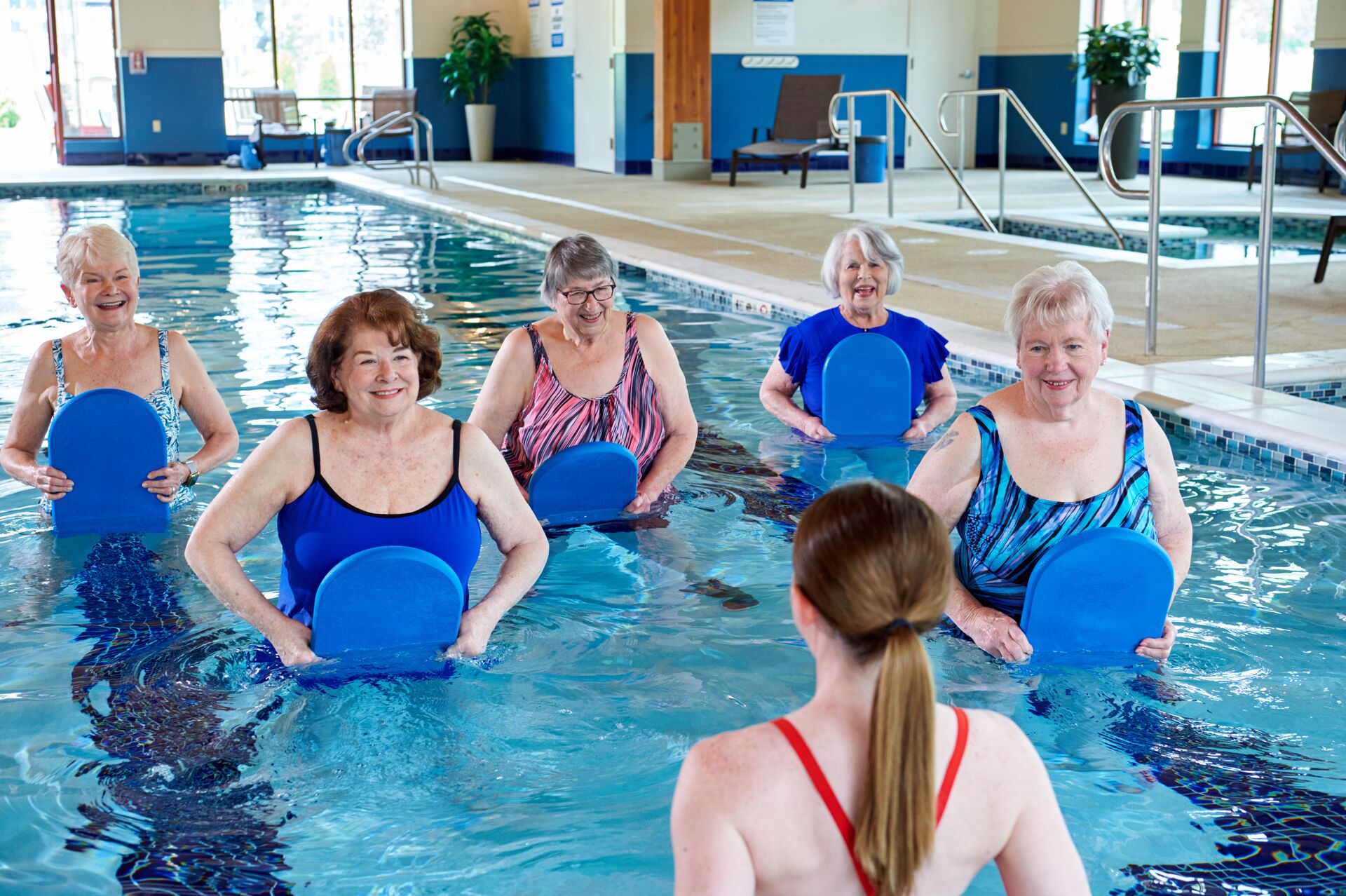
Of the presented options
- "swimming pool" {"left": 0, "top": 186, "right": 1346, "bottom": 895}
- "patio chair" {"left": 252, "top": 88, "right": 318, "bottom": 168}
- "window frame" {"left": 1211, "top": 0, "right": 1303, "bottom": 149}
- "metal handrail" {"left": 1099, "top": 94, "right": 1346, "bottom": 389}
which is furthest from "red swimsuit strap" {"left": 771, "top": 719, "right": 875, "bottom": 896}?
"patio chair" {"left": 252, "top": 88, "right": 318, "bottom": 168}

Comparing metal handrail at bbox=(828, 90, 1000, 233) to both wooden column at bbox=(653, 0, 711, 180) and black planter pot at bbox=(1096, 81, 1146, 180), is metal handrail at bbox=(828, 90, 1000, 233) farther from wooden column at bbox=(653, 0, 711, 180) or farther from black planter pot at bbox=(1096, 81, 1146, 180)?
black planter pot at bbox=(1096, 81, 1146, 180)

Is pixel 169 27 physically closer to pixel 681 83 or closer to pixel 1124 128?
pixel 681 83

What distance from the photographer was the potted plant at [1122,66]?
16.0 metres

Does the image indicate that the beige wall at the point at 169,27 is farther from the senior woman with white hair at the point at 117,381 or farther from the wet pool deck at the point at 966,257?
the senior woman with white hair at the point at 117,381

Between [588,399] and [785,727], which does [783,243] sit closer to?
[588,399]

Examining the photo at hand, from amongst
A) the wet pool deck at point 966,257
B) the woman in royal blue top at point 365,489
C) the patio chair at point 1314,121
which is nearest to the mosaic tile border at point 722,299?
the wet pool deck at point 966,257

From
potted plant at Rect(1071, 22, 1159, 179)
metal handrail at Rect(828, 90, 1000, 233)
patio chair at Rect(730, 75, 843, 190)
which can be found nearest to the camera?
metal handrail at Rect(828, 90, 1000, 233)

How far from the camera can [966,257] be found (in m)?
9.38

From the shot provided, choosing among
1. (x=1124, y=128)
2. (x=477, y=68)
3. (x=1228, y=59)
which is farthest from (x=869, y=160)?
(x=477, y=68)

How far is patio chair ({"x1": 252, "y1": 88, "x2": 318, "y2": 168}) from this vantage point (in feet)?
60.0

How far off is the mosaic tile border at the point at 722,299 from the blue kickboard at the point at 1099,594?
1983 millimetres

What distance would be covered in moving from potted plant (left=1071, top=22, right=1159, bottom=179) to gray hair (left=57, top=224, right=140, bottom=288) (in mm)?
13948

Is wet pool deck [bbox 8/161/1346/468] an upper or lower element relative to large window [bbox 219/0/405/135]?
lower

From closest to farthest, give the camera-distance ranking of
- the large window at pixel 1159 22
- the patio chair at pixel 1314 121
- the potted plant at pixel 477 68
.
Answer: the patio chair at pixel 1314 121
the large window at pixel 1159 22
the potted plant at pixel 477 68
